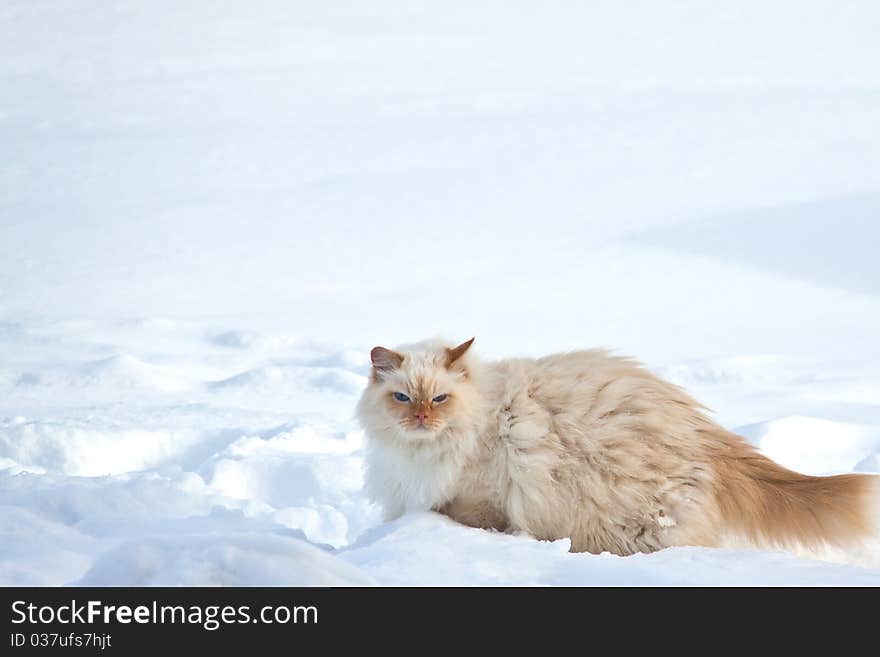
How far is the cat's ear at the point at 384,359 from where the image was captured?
5570mm

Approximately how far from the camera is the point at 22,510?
5.55 metres

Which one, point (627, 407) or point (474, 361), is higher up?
point (474, 361)

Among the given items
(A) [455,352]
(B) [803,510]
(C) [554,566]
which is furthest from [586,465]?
(C) [554,566]

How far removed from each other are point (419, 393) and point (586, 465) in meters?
0.91

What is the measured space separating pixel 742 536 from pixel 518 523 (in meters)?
1.10

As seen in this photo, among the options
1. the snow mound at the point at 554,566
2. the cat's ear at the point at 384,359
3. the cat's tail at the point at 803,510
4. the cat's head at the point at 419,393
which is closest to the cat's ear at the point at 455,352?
the cat's head at the point at 419,393

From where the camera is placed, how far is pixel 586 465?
210 inches

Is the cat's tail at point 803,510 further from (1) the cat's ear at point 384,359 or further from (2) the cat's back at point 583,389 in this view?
(1) the cat's ear at point 384,359

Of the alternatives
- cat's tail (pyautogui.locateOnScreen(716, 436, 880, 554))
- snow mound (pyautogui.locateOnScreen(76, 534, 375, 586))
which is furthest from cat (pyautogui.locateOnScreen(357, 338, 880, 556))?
snow mound (pyautogui.locateOnScreen(76, 534, 375, 586))

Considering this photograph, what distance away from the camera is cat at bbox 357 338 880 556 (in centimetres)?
527

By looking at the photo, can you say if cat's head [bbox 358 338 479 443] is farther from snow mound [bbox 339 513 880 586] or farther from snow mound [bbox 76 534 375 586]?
snow mound [bbox 76 534 375 586]
